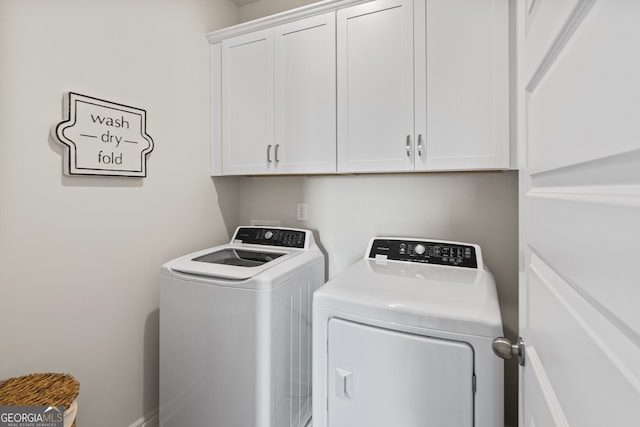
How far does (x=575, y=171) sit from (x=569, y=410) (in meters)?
0.34

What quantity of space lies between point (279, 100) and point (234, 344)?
1.38m

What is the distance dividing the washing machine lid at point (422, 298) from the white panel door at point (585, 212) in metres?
0.37

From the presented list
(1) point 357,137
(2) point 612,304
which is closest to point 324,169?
(1) point 357,137

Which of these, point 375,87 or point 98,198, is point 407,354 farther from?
point 98,198

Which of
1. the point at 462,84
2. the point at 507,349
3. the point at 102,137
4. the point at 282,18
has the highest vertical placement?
the point at 282,18

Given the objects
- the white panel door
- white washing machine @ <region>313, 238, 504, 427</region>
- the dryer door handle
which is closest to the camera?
the white panel door

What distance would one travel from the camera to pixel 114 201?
61.7 inches

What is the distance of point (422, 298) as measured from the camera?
117cm

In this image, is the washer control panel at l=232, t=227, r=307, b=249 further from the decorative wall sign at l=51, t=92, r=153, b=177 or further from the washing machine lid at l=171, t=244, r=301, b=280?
the decorative wall sign at l=51, t=92, r=153, b=177

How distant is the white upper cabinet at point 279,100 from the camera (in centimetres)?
179

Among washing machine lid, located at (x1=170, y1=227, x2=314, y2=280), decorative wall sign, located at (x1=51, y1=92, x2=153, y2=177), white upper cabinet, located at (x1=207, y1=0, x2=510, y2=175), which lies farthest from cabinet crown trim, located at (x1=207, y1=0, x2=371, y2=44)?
washing machine lid, located at (x1=170, y1=227, x2=314, y2=280)

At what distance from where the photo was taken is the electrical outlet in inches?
86.5

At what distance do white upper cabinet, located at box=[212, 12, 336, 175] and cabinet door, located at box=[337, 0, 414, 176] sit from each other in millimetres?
78

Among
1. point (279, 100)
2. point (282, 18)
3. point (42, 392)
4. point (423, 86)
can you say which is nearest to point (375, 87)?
point (423, 86)
